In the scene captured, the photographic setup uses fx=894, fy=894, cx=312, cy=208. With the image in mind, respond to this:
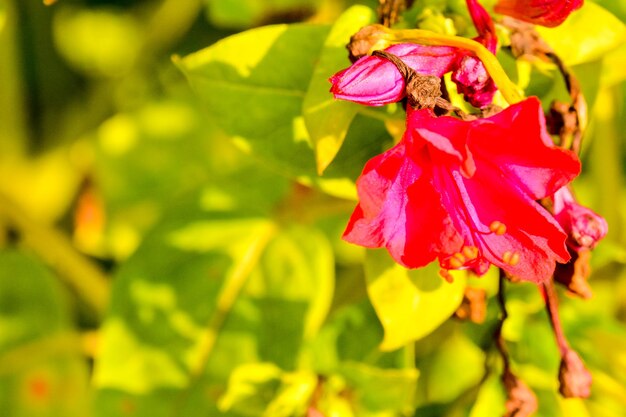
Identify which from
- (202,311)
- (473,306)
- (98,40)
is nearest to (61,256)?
(202,311)

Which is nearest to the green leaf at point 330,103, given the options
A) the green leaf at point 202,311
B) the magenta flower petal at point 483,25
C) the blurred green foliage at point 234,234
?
the blurred green foliage at point 234,234

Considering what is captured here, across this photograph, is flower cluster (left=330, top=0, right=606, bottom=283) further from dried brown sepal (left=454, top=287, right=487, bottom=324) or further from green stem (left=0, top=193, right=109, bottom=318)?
green stem (left=0, top=193, right=109, bottom=318)

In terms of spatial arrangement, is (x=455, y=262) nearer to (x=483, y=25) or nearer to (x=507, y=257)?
(x=507, y=257)

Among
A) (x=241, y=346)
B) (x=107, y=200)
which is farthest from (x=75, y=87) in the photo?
(x=241, y=346)

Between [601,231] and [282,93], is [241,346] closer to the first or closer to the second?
[282,93]

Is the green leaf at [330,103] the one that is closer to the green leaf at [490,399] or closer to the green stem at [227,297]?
the green leaf at [490,399]

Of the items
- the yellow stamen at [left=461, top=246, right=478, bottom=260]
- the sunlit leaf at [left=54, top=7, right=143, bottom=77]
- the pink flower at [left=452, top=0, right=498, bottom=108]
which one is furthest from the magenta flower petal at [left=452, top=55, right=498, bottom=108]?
the sunlit leaf at [left=54, top=7, right=143, bottom=77]
